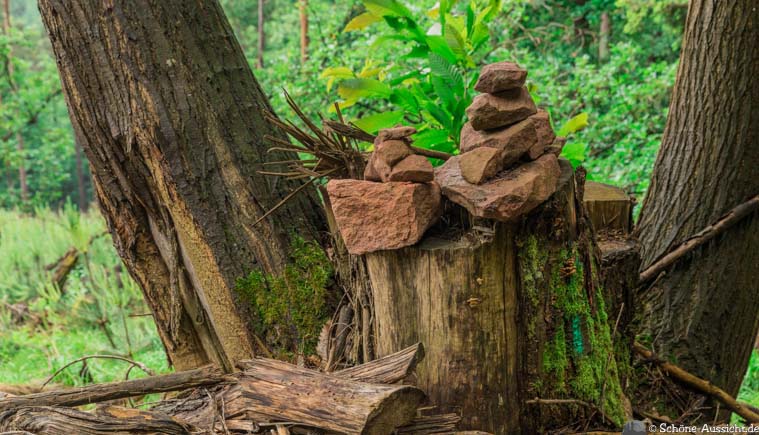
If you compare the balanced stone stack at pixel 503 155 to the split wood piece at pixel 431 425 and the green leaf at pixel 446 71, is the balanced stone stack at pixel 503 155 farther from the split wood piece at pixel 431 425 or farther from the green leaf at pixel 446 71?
the green leaf at pixel 446 71

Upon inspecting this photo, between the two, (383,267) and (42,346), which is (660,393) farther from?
(42,346)

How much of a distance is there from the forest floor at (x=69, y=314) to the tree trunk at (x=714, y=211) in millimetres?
3208

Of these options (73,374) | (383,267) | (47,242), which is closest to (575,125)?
(383,267)

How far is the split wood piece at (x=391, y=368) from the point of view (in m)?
1.63

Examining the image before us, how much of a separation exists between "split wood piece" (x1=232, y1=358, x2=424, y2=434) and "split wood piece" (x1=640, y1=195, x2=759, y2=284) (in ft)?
4.60

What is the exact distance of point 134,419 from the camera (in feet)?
5.50

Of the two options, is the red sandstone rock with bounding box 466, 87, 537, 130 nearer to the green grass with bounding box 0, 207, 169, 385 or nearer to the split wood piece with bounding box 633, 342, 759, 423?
the split wood piece with bounding box 633, 342, 759, 423

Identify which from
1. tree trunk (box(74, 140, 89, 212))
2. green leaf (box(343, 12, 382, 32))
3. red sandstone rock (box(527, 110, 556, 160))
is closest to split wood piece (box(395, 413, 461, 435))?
red sandstone rock (box(527, 110, 556, 160))

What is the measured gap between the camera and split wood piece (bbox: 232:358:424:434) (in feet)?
5.01

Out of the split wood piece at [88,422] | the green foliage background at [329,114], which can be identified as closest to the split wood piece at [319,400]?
the split wood piece at [88,422]

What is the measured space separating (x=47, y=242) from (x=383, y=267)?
840 cm

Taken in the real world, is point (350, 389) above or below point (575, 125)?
below

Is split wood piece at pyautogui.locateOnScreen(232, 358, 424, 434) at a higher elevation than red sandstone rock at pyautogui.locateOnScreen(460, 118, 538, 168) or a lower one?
lower

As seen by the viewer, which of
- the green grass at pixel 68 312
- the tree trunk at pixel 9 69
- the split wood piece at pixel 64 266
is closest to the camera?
the green grass at pixel 68 312
